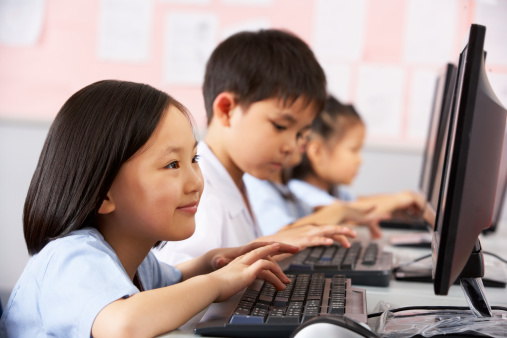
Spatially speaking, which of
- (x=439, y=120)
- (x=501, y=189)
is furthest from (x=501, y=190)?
(x=439, y=120)

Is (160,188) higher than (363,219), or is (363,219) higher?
(160,188)

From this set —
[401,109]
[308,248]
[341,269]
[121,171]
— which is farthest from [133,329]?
[401,109]

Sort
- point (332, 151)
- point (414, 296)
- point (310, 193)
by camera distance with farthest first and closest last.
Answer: point (332, 151) → point (310, 193) → point (414, 296)

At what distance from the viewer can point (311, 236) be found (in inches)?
44.6

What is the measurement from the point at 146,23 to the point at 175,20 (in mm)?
145

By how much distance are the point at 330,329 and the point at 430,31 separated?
8.73 feet

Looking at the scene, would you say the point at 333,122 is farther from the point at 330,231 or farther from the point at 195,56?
the point at 330,231

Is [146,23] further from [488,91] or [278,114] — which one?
[488,91]

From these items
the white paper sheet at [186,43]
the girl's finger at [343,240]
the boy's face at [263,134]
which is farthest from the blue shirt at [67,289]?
the white paper sheet at [186,43]

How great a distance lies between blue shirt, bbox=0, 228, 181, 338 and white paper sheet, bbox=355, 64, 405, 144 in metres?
2.42

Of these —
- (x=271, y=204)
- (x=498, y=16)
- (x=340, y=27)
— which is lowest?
(x=271, y=204)

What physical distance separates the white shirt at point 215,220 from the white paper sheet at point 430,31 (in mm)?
1873

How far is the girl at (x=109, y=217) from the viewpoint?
69 centimetres

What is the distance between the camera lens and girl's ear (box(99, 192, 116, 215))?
0.78 m
